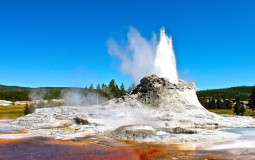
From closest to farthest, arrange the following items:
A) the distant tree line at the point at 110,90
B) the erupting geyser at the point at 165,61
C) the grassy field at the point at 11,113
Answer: the erupting geyser at the point at 165,61 → the grassy field at the point at 11,113 → the distant tree line at the point at 110,90

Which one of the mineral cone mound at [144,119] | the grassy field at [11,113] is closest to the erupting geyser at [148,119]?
the mineral cone mound at [144,119]

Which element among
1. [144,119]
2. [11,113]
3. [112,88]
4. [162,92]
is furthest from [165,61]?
[11,113]

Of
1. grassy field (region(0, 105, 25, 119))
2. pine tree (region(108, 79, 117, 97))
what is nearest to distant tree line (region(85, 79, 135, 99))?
pine tree (region(108, 79, 117, 97))

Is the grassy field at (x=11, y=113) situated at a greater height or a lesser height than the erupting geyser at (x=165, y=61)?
lesser

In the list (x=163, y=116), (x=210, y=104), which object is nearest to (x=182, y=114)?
(x=163, y=116)

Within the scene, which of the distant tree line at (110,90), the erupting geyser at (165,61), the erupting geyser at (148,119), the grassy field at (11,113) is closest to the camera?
the erupting geyser at (148,119)

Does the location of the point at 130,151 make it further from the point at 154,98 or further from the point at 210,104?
the point at 210,104

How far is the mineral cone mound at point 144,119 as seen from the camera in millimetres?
34531

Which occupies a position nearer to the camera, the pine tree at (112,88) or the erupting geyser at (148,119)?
the erupting geyser at (148,119)

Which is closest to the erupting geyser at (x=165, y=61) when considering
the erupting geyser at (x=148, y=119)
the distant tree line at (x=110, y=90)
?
the erupting geyser at (x=148, y=119)

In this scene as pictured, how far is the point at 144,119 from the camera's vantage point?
144 feet

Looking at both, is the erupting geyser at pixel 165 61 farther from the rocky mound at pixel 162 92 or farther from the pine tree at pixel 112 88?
the pine tree at pixel 112 88

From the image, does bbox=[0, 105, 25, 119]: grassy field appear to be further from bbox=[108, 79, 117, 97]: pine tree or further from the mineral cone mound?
bbox=[108, 79, 117, 97]: pine tree

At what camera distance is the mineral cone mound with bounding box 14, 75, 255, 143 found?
34531 millimetres
